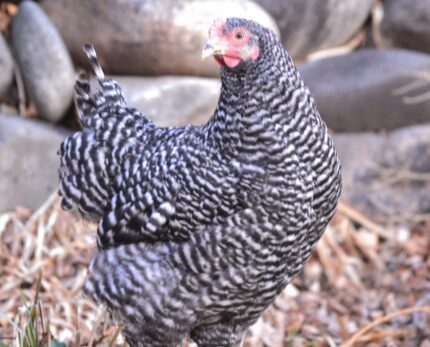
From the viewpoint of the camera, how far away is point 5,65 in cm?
478

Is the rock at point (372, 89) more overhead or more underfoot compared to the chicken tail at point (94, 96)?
more underfoot

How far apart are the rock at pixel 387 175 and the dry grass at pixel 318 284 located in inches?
4.8

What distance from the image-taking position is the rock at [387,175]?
5.38 meters

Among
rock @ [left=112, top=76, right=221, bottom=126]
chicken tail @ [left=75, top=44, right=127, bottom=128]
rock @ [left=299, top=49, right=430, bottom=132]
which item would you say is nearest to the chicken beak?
chicken tail @ [left=75, top=44, right=127, bottom=128]

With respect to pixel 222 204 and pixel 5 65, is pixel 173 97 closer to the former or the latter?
pixel 5 65

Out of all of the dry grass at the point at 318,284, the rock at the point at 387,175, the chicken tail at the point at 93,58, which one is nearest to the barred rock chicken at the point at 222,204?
the chicken tail at the point at 93,58

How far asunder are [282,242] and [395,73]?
277 cm

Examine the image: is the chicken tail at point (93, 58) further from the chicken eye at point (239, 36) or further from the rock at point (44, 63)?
the rock at point (44, 63)

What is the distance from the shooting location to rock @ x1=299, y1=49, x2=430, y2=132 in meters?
5.34

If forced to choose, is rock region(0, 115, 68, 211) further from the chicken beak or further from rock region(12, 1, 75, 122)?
the chicken beak

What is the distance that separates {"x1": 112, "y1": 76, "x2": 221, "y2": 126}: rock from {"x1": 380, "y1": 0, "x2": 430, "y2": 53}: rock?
5.21ft

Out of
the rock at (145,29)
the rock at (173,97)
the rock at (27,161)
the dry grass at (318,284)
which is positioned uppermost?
the rock at (145,29)

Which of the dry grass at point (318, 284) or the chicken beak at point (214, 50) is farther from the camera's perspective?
the dry grass at point (318, 284)

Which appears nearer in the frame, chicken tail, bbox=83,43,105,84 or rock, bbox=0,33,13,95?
chicken tail, bbox=83,43,105,84
